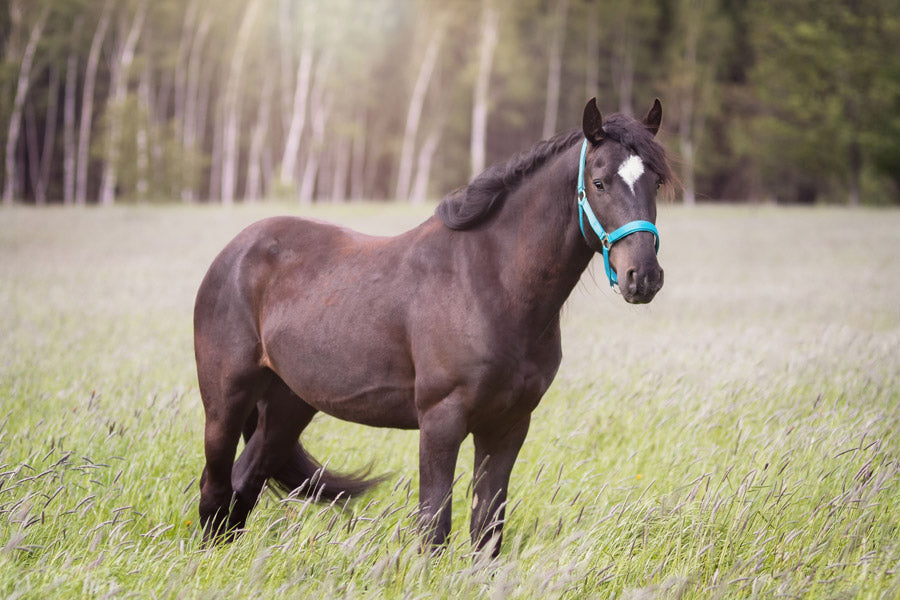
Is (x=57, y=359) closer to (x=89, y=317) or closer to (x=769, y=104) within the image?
(x=89, y=317)

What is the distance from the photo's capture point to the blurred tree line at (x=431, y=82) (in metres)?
35.1

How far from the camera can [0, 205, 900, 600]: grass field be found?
9.58ft

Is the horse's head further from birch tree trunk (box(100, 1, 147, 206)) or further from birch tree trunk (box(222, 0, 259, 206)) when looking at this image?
birch tree trunk (box(222, 0, 259, 206))

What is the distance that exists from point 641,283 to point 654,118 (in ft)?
3.04

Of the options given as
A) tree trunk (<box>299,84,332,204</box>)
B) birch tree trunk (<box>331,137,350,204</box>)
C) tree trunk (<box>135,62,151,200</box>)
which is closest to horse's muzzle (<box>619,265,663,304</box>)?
tree trunk (<box>135,62,151,200</box>)

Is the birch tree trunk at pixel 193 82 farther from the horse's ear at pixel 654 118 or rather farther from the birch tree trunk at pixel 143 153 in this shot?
the horse's ear at pixel 654 118

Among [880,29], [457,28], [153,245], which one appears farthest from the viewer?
[457,28]

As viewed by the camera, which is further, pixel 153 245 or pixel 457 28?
pixel 457 28

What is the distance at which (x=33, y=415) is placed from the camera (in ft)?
16.8

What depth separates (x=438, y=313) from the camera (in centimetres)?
337

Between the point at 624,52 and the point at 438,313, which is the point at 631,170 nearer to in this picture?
the point at 438,313

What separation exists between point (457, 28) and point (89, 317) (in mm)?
33990

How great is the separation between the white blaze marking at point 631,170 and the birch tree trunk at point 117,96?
33201mm

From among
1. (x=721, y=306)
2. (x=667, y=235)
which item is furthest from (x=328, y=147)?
(x=721, y=306)
